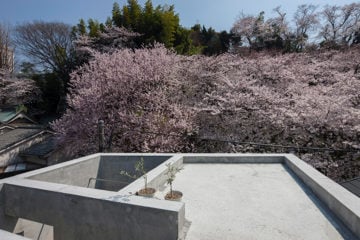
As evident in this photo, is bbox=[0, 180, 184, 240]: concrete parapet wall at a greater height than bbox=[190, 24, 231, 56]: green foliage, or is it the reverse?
bbox=[190, 24, 231, 56]: green foliage

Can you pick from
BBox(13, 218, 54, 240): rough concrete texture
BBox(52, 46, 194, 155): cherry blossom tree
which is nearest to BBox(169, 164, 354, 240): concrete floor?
BBox(13, 218, 54, 240): rough concrete texture

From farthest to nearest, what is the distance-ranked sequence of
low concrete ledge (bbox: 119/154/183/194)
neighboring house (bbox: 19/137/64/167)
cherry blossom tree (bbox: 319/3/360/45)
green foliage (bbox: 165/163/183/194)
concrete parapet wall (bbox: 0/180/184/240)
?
cherry blossom tree (bbox: 319/3/360/45) → neighboring house (bbox: 19/137/64/167) → green foliage (bbox: 165/163/183/194) → low concrete ledge (bbox: 119/154/183/194) → concrete parapet wall (bbox: 0/180/184/240)

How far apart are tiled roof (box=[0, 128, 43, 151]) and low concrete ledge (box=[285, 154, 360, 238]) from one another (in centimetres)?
1103

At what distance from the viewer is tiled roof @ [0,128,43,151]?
10.1 metres

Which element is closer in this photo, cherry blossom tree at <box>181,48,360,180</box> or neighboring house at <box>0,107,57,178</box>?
cherry blossom tree at <box>181,48,360,180</box>

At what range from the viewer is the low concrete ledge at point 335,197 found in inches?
80.4

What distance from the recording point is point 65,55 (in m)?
16.5

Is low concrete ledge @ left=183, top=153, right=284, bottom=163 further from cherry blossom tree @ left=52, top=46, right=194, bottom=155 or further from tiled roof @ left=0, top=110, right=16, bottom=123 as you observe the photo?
tiled roof @ left=0, top=110, right=16, bottom=123

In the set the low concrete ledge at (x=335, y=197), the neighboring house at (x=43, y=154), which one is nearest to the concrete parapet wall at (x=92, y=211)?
the low concrete ledge at (x=335, y=197)

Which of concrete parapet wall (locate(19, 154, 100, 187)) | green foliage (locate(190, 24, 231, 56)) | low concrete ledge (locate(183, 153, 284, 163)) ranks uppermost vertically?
green foliage (locate(190, 24, 231, 56))

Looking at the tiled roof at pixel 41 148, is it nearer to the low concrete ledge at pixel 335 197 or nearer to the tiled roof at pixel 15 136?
the tiled roof at pixel 15 136

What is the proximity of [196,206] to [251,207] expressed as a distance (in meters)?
0.58

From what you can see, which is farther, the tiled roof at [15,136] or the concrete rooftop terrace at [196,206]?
the tiled roof at [15,136]

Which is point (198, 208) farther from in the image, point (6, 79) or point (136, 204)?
point (6, 79)
